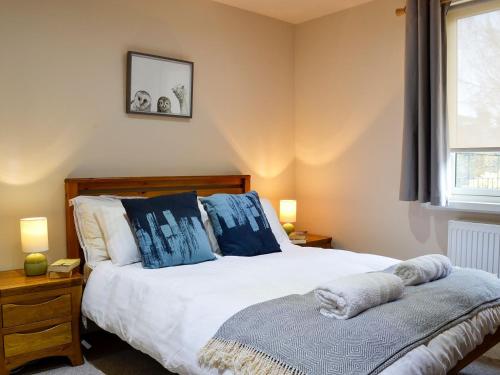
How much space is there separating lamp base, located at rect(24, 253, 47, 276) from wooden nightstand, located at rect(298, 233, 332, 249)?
1.91m

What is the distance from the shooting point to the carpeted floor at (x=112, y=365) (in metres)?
2.50

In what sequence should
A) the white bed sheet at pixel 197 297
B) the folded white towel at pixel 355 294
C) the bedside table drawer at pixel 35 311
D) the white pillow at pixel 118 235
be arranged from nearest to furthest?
1. the folded white towel at pixel 355 294
2. the white bed sheet at pixel 197 297
3. the bedside table drawer at pixel 35 311
4. the white pillow at pixel 118 235

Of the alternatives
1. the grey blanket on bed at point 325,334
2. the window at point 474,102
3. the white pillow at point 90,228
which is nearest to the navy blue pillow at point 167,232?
the white pillow at point 90,228

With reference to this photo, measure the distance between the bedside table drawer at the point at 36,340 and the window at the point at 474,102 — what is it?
2.65 metres

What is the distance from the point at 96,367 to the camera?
8.46 feet

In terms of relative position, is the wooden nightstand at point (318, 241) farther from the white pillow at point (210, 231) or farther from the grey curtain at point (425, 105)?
the white pillow at point (210, 231)

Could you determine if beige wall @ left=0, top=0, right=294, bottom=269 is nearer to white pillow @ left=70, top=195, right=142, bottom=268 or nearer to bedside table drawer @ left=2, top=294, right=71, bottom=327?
white pillow @ left=70, top=195, right=142, bottom=268

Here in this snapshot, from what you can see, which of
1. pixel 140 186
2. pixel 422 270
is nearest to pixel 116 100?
pixel 140 186

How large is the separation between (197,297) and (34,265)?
3.73 ft

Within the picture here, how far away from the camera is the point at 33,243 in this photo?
2.56 meters

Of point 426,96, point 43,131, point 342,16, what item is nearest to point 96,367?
point 43,131

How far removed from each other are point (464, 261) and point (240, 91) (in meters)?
2.15

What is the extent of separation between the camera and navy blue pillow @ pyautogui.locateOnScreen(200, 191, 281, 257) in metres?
2.89

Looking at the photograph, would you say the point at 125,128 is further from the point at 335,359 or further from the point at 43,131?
the point at 335,359
